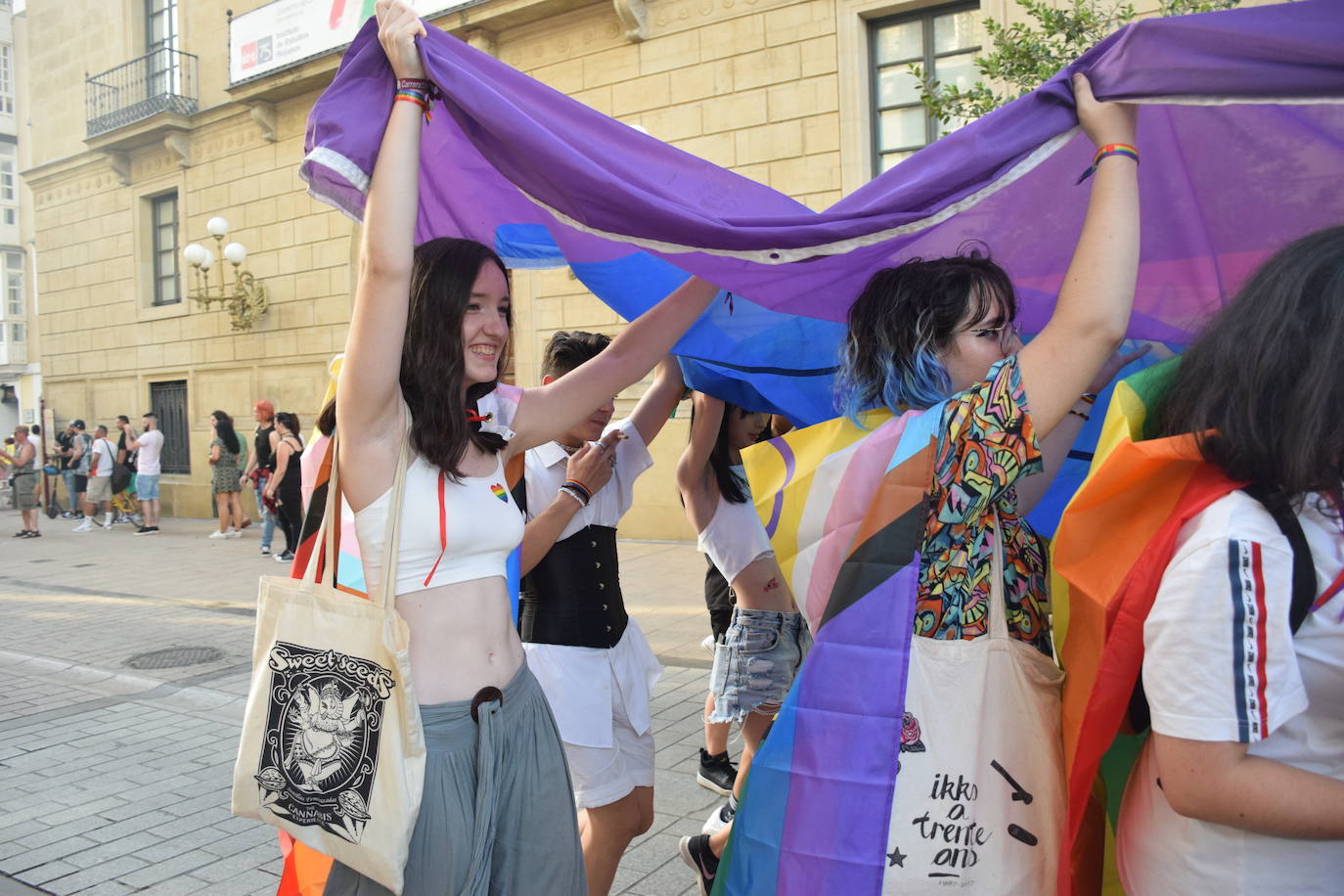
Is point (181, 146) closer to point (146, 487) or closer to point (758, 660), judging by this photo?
point (146, 487)

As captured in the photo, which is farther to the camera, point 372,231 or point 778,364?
point 778,364

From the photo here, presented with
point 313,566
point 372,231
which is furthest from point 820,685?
point 372,231

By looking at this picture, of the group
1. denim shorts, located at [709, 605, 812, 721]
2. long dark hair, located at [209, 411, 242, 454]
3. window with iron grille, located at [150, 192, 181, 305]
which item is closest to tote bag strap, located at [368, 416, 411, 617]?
denim shorts, located at [709, 605, 812, 721]

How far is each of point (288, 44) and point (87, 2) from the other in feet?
23.7

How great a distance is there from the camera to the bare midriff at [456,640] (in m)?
1.87

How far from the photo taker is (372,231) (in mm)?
1800

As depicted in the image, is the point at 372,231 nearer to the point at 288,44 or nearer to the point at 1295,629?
the point at 1295,629

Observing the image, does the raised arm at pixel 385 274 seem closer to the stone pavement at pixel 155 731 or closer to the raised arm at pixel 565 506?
the raised arm at pixel 565 506

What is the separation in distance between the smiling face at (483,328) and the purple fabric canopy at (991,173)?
0.21 metres

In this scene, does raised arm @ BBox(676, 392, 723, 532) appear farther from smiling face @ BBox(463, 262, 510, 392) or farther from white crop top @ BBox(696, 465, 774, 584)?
smiling face @ BBox(463, 262, 510, 392)

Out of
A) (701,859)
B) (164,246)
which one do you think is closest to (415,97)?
(701,859)

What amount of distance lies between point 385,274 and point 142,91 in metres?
19.1

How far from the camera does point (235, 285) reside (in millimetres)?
15555

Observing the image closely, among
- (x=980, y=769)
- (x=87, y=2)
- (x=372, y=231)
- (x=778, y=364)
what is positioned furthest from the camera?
(x=87, y=2)
